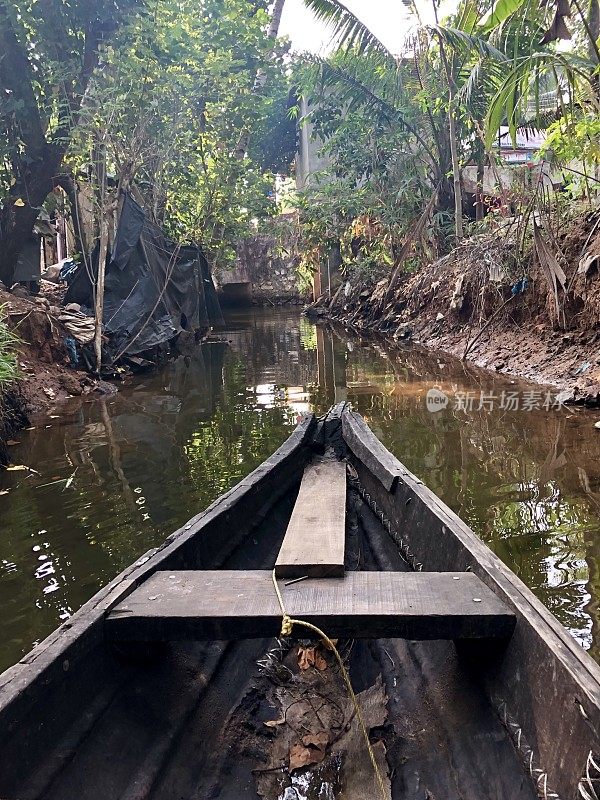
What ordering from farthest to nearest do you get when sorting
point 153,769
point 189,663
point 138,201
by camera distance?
point 138,201 → point 189,663 → point 153,769

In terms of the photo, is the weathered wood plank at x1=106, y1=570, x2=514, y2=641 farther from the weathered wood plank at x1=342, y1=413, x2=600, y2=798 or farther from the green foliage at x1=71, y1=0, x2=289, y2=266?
the green foliage at x1=71, y1=0, x2=289, y2=266

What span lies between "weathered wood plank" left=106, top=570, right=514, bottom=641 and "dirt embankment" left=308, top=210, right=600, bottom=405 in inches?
206

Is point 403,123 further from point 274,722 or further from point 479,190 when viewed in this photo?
point 274,722

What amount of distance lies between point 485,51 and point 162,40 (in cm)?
481

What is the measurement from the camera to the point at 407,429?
6.14 meters

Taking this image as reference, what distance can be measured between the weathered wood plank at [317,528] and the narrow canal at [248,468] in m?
0.89

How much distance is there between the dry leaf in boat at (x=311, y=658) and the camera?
7.64ft

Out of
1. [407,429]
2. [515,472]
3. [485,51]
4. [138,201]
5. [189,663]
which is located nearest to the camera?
[189,663]

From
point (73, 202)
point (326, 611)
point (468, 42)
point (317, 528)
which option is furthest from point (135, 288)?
point (326, 611)

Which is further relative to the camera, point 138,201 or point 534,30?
point 138,201

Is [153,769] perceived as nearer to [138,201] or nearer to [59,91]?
[59,91]

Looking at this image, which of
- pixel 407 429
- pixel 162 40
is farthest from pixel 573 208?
pixel 162 40

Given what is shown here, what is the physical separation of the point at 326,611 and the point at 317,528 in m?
0.85

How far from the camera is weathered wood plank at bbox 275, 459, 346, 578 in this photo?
218 cm
